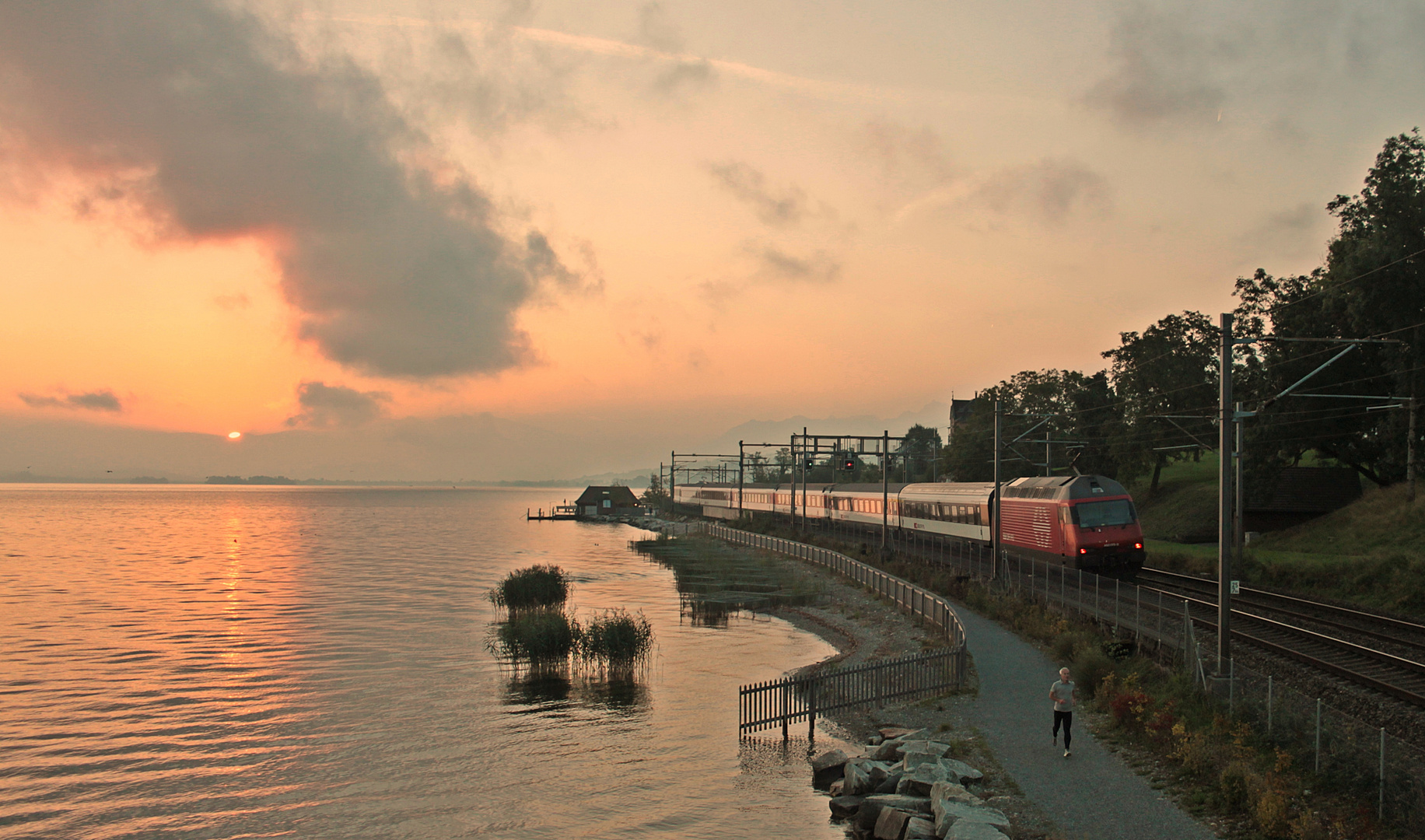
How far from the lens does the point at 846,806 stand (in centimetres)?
1598

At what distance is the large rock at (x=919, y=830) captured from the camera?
547 inches

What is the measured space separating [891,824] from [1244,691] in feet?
26.7

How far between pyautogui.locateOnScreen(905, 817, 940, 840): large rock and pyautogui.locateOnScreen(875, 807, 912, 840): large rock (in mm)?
109

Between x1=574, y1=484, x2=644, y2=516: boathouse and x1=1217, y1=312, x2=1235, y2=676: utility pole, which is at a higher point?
x1=1217, y1=312, x2=1235, y2=676: utility pole

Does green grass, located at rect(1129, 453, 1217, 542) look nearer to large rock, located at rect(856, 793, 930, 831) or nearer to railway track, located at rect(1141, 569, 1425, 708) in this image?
railway track, located at rect(1141, 569, 1425, 708)

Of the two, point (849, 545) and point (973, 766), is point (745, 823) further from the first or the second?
point (849, 545)

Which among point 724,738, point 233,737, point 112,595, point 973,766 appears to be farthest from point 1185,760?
point 112,595

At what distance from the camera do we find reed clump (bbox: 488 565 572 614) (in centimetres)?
4603

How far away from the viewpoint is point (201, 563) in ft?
254

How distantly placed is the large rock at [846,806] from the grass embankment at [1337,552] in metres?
22.9

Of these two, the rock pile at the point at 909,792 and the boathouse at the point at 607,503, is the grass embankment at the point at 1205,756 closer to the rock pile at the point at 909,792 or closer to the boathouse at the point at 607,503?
the rock pile at the point at 909,792

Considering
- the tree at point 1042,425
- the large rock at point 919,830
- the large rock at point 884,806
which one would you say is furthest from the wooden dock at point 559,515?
the large rock at point 919,830

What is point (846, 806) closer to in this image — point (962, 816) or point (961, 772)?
point (961, 772)

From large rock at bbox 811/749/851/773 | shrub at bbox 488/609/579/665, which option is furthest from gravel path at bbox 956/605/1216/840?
shrub at bbox 488/609/579/665
